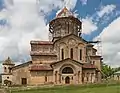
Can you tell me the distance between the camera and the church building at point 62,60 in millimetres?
59406

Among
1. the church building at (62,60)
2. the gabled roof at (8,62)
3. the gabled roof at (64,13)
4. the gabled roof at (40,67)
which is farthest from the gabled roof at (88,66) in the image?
the gabled roof at (8,62)

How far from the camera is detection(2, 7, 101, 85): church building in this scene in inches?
2339

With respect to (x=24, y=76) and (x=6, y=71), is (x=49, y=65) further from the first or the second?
(x=6, y=71)

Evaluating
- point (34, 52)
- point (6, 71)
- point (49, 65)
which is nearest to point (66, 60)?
point (49, 65)

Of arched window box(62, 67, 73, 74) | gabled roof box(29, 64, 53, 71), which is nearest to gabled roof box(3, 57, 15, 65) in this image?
gabled roof box(29, 64, 53, 71)

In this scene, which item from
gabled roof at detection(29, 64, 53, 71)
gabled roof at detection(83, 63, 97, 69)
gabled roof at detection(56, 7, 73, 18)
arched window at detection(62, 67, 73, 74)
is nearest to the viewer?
gabled roof at detection(29, 64, 53, 71)

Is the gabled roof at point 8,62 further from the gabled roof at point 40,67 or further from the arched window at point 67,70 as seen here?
the arched window at point 67,70

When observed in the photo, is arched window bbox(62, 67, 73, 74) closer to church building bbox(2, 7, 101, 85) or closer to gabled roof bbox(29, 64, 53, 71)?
church building bbox(2, 7, 101, 85)

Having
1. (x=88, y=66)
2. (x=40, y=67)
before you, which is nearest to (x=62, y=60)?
→ (x=40, y=67)

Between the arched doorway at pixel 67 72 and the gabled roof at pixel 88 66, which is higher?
the gabled roof at pixel 88 66

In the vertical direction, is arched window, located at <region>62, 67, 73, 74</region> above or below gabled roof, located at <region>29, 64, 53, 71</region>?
below

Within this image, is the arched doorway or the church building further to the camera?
the arched doorway

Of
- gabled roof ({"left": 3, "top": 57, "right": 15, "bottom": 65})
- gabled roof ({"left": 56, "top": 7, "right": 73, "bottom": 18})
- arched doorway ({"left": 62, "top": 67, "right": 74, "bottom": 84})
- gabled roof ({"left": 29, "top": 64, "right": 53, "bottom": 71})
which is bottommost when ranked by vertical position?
arched doorway ({"left": 62, "top": 67, "right": 74, "bottom": 84})

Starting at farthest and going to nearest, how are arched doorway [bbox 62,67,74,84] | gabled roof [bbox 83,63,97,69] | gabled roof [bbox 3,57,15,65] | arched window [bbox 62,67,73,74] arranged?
gabled roof [bbox 3,57,15,65] < gabled roof [bbox 83,63,97,69] < arched window [bbox 62,67,73,74] < arched doorway [bbox 62,67,74,84]
